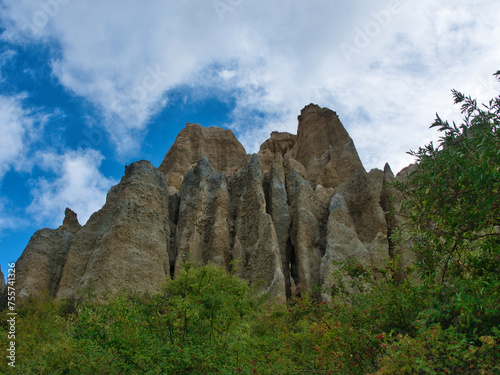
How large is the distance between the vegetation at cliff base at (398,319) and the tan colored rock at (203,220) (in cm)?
1369

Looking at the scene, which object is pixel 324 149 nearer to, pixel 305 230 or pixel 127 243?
pixel 305 230

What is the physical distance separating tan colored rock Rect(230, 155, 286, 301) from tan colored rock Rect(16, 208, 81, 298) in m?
11.0

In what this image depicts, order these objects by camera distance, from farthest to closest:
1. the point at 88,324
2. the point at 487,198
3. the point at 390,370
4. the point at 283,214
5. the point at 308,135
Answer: the point at 308,135
the point at 283,214
the point at 88,324
the point at 487,198
the point at 390,370

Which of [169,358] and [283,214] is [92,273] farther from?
[169,358]

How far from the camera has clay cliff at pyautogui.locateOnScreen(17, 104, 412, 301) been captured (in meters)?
21.8

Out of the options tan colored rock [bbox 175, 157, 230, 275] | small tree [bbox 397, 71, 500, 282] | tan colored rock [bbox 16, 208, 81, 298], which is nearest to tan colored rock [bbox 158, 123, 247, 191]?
tan colored rock [bbox 175, 157, 230, 275]

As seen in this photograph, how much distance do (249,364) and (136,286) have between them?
14.2 metres

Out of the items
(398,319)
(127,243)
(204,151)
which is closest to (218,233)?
(127,243)

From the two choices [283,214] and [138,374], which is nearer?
[138,374]

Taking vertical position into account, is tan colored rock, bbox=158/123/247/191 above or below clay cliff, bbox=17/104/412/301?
above

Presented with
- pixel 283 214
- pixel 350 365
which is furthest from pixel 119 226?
pixel 350 365

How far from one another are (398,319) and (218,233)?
700 inches

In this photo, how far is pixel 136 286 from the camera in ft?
66.8

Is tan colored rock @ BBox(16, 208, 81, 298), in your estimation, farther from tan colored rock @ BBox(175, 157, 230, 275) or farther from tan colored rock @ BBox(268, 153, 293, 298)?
tan colored rock @ BBox(268, 153, 293, 298)
